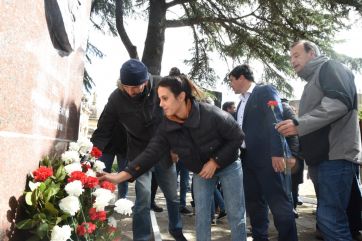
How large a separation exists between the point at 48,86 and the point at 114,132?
1.65 meters

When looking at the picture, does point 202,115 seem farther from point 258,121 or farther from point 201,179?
point 258,121

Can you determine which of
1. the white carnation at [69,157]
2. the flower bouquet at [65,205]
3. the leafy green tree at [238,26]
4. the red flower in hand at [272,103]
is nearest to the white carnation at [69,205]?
the flower bouquet at [65,205]

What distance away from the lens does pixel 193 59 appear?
30.0 ft

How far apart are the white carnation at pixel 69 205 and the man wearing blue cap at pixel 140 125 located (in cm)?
147

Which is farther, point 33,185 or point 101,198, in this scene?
point 101,198

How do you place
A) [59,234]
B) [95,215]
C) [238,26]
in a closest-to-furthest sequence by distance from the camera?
[59,234] → [95,215] → [238,26]

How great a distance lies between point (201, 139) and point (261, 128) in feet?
2.96

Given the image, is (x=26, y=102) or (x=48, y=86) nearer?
(x=26, y=102)

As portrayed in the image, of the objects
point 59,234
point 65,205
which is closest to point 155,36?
point 65,205

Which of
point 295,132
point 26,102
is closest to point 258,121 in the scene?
point 295,132

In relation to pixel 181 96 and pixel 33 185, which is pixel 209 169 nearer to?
pixel 181 96

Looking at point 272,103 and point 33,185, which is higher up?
point 272,103

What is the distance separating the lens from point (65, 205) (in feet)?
6.52

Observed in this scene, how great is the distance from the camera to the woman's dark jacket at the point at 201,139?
2760mm
